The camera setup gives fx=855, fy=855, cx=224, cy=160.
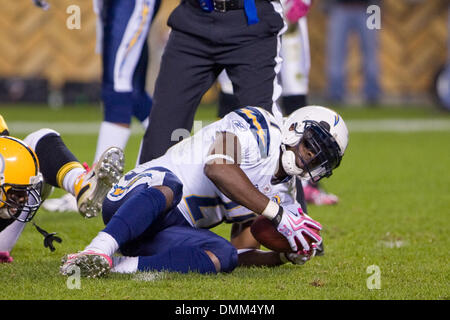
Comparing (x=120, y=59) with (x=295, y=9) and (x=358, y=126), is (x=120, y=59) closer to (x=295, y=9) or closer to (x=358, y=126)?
(x=295, y=9)

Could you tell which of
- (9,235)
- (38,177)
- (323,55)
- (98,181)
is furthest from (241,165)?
(323,55)

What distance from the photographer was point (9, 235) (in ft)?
13.4

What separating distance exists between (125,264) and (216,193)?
1.79ft

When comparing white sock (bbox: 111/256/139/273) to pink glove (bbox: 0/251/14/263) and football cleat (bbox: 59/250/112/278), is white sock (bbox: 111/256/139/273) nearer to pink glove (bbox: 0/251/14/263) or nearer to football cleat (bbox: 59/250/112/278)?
football cleat (bbox: 59/250/112/278)

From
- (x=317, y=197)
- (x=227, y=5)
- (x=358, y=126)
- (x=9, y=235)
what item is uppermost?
(x=227, y=5)

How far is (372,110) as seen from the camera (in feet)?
48.0

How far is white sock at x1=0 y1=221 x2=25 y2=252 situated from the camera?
4.06 metres

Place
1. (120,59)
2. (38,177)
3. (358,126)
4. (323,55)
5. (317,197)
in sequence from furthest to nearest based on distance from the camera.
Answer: (323,55) → (358,126) → (317,197) → (120,59) → (38,177)

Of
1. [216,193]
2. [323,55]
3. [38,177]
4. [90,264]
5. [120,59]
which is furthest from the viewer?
[323,55]

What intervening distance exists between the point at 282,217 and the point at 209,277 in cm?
41

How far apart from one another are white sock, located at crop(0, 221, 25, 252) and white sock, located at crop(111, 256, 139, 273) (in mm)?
600

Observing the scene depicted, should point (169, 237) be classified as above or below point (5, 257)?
above

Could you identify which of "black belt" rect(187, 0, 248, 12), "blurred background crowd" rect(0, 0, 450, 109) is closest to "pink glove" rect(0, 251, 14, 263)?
"black belt" rect(187, 0, 248, 12)

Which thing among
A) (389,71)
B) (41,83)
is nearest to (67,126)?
(41,83)
